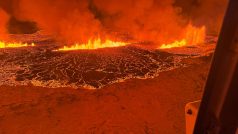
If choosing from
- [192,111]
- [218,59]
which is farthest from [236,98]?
[192,111]

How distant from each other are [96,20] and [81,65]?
550 cm

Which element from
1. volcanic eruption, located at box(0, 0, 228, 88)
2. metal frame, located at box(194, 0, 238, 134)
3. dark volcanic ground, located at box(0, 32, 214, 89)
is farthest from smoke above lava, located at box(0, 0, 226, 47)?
metal frame, located at box(194, 0, 238, 134)

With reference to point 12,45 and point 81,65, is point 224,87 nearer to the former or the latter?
point 81,65

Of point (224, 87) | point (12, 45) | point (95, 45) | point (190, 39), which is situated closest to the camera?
point (224, 87)

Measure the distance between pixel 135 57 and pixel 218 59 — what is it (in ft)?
24.8

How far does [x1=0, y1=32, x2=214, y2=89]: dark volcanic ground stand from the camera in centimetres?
656

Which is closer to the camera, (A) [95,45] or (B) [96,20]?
(A) [95,45]

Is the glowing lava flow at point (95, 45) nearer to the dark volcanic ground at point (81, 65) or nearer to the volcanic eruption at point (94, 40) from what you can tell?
the volcanic eruption at point (94, 40)

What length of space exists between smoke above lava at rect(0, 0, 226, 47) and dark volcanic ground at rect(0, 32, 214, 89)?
1.69 meters

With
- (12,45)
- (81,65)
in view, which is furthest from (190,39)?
(12,45)

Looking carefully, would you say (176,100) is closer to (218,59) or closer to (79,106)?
(79,106)

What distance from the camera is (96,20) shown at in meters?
12.8

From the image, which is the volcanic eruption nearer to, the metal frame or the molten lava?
the molten lava

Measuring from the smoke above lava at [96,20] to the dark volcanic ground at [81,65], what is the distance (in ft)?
5.55
